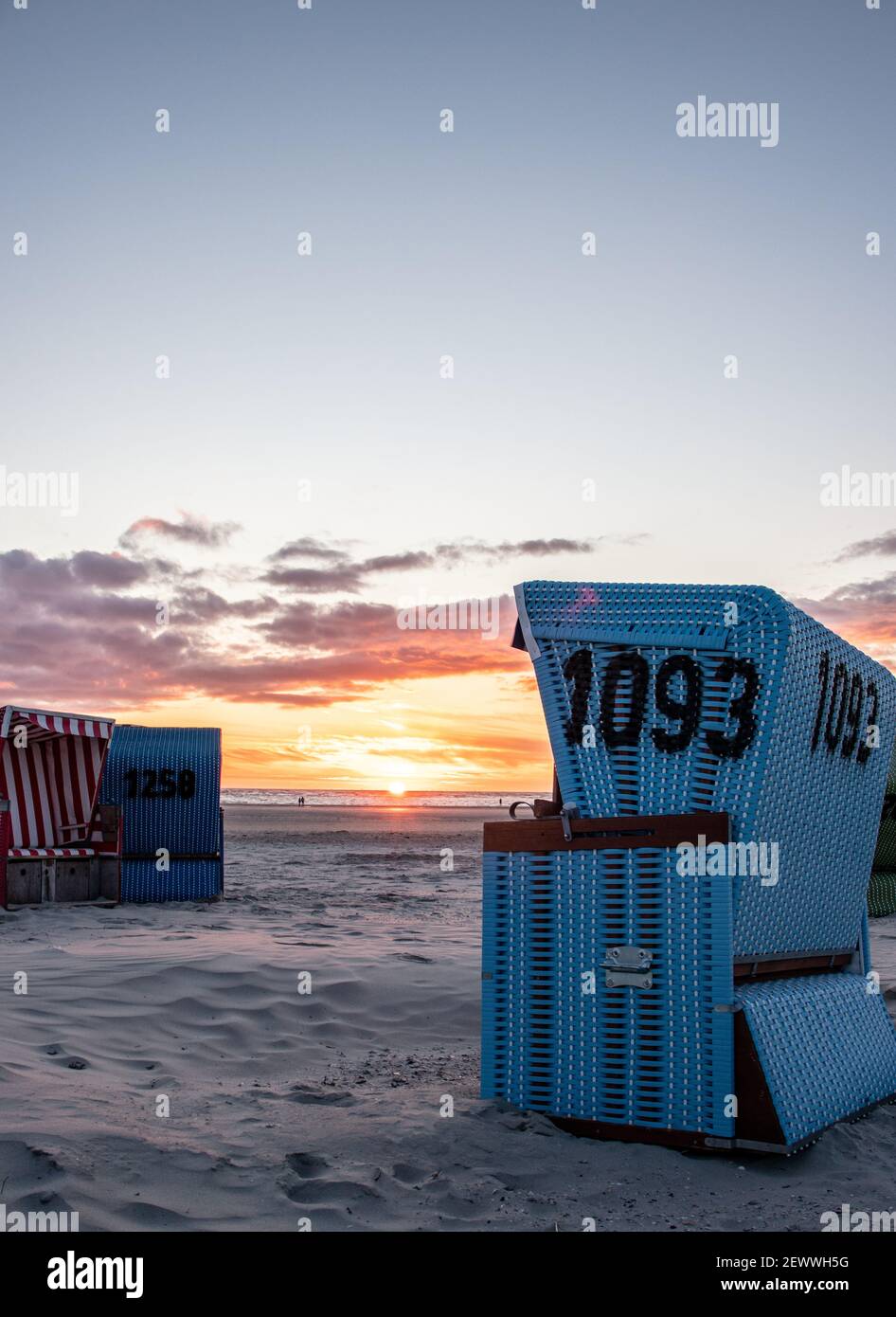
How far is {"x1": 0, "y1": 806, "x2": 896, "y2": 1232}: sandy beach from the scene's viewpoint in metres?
4.65

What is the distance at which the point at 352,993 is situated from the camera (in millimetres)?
9008

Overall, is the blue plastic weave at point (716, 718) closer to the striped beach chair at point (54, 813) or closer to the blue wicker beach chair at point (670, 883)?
the blue wicker beach chair at point (670, 883)

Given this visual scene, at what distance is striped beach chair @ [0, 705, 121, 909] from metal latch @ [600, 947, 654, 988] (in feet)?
36.5

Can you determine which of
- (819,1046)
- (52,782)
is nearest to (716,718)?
(819,1046)

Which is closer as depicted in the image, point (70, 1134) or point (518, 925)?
point (70, 1134)

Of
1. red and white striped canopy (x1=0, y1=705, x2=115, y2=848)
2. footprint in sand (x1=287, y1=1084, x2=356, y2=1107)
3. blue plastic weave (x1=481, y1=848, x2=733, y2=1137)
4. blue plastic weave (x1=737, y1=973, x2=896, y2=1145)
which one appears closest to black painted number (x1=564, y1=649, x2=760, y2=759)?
blue plastic weave (x1=481, y1=848, x2=733, y2=1137)

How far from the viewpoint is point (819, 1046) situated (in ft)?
19.8

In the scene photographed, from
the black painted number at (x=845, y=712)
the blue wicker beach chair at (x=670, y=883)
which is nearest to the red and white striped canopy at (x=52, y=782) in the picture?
the blue wicker beach chair at (x=670, y=883)

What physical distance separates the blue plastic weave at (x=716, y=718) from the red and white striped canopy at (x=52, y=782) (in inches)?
437

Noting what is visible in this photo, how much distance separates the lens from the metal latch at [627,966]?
18.5 feet

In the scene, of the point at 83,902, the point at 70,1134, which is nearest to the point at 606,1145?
the point at 70,1134

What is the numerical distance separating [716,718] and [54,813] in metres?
13.5

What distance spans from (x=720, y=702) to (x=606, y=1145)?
2.29 metres

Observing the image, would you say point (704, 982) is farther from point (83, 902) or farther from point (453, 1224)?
point (83, 902)
